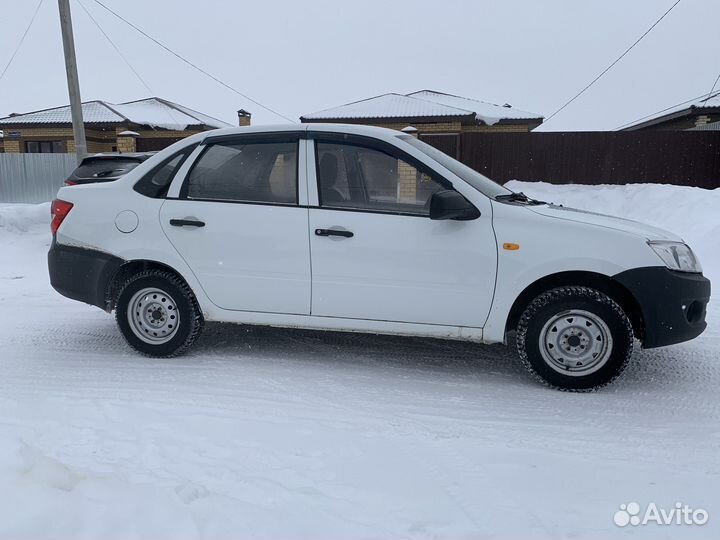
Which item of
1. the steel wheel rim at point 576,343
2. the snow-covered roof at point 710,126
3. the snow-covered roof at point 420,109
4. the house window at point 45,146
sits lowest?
the steel wheel rim at point 576,343

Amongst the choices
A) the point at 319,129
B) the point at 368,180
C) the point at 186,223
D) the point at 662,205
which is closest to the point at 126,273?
the point at 186,223

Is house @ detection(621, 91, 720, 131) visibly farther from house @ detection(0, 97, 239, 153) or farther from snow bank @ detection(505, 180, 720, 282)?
house @ detection(0, 97, 239, 153)

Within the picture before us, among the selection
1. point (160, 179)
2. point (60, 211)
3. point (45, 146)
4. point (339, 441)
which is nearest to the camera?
point (339, 441)

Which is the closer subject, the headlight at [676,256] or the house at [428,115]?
the headlight at [676,256]

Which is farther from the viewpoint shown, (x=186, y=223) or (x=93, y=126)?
(x=93, y=126)

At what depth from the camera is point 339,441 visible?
2977 millimetres

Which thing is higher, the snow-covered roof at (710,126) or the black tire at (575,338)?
the snow-covered roof at (710,126)

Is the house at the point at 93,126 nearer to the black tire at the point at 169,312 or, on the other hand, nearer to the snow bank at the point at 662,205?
the snow bank at the point at 662,205

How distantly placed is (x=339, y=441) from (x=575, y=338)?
169cm

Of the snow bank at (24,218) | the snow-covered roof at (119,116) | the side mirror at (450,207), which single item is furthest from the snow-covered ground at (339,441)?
the snow-covered roof at (119,116)

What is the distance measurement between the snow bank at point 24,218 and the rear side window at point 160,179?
26.2 feet

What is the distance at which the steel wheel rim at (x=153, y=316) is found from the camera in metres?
4.22

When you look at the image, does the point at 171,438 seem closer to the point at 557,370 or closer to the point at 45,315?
the point at 557,370

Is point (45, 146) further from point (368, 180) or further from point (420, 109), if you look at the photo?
point (368, 180)
